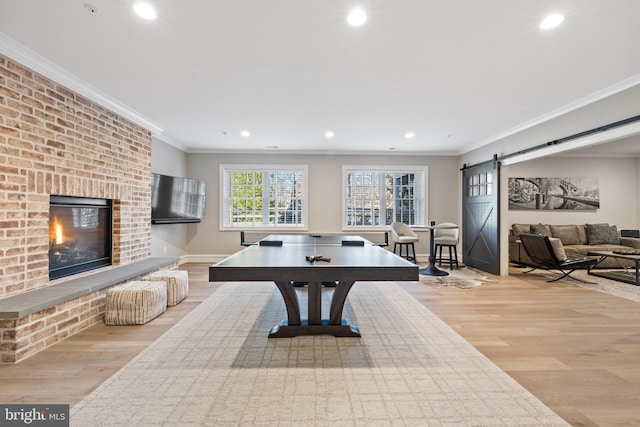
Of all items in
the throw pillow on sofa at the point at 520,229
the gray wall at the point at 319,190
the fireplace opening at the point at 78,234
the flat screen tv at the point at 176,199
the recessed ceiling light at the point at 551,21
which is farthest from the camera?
the gray wall at the point at 319,190

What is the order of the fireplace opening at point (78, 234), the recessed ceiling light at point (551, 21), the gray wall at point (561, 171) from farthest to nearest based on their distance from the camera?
the gray wall at point (561, 171)
the fireplace opening at point (78, 234)
the recessed ceiling light at point (551, 21)

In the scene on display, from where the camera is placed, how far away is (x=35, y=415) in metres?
1.78

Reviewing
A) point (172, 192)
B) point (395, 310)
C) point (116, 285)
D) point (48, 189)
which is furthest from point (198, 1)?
point (172, 192)

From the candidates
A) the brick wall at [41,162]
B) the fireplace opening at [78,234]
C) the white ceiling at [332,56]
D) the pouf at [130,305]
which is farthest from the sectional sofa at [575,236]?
the fireplace opening at [78,234]

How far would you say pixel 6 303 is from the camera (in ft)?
8.04

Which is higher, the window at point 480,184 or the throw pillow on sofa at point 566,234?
the window at point 480,184

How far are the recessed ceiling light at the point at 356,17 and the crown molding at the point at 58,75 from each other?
271 centimetres

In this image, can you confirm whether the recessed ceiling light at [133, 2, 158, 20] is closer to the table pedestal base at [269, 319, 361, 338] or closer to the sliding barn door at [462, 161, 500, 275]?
the table pedestal base at [269, 319, 361, 338]

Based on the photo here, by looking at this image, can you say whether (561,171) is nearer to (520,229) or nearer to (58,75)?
(520,229)

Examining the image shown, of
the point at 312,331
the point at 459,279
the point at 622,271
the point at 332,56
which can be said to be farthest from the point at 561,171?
the point at 312,331

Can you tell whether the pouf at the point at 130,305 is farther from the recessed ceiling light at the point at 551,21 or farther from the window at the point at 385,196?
the window at the point at 385,196

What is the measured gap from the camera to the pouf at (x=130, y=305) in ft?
10.3

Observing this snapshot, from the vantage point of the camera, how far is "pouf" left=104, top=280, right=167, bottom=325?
3148 millimetres

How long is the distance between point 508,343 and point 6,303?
4.06 metres
